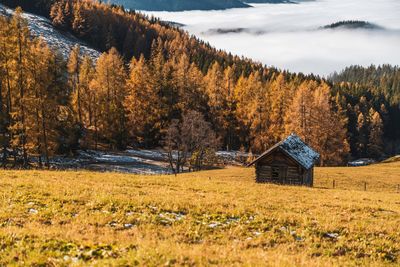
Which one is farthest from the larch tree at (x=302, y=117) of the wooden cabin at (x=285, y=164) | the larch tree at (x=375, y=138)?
the larch tree at (x=375, y=138)

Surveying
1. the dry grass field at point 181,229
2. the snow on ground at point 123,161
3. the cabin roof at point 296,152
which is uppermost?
the dry grass field at point 181,229

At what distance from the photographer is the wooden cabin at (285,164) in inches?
1683

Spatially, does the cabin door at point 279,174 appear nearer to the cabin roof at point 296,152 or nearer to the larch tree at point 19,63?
the cabin roof at point 296,152

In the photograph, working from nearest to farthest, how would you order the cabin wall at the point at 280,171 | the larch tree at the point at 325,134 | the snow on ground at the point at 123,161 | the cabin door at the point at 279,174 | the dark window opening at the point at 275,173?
the cabin wall at the point at 280,171 < the cabin door at the point at 279,174 < the dark window opening at the point at 275,173 < the snow on ground at the point at 123,161 < the larch tree at the point at 325,134

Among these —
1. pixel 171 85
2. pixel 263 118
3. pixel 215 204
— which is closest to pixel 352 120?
pixel 263 118

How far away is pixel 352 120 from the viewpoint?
156m

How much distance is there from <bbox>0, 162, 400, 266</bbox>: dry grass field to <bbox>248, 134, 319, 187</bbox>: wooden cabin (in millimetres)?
19709

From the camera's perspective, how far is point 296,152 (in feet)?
143

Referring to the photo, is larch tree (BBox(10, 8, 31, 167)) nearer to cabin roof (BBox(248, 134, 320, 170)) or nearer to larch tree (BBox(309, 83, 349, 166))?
cabin roof (BBox(248, 134, 320, 170))

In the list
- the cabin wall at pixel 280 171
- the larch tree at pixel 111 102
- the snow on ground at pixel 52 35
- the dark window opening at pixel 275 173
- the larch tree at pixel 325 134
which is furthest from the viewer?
the snow on ground at pixel 52 35

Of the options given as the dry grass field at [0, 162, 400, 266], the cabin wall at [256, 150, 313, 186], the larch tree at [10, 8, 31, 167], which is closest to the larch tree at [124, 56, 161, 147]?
the larch tree at [10, 8, 31, 167]

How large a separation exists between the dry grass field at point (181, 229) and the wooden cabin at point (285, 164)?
19.7 m

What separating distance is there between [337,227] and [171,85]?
268 ft

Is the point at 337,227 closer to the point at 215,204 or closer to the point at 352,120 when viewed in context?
the point at 215,204
